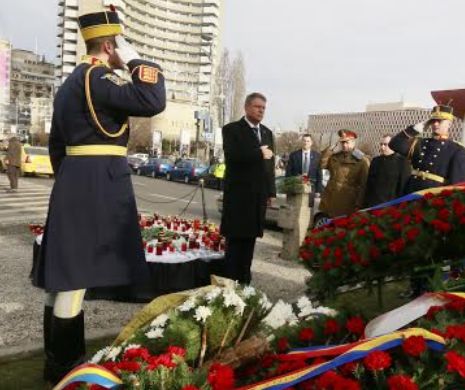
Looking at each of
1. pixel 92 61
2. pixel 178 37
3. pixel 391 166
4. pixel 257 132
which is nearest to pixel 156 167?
pixel 391 166

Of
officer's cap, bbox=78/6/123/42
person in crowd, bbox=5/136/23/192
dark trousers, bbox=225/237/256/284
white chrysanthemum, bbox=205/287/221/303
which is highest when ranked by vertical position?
officer's cap, bbox=78/6/123/42

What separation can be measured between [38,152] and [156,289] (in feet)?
68.7

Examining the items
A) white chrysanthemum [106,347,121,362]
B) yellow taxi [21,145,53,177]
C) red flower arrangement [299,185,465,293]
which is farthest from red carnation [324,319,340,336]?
yellow taxi [21,145,53,177]

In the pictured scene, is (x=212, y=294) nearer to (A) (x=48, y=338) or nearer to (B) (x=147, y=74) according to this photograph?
(B) (x=147, y=74)

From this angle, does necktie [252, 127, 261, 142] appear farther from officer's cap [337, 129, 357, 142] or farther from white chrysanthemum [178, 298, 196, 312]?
white chrysanthemum [178, 298, 196, 312]

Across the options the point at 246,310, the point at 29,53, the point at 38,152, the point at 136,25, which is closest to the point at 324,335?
the point at 246,310

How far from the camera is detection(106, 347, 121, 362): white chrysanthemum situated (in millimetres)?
2094

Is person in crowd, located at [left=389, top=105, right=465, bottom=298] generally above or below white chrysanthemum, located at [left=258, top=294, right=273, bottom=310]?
above

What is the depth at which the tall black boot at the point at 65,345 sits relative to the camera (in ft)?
9.86

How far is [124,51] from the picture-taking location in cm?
310

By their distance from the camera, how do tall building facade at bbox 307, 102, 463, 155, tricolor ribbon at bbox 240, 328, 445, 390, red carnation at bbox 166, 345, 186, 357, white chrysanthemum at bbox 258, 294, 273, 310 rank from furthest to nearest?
tall building facade at bbox 307, 102, 463, 155 < white chrysanthemum at bbox 258, 294, 273, 310 < red carnation at bbox 166, 345, 186, 357 < tricolor ribbon at bbox 240, 328, 445, 390

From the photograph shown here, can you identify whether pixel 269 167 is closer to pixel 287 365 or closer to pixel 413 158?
pixel 413 158

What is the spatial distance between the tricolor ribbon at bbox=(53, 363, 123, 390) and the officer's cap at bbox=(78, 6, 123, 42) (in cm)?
188

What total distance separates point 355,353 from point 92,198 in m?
1.80
